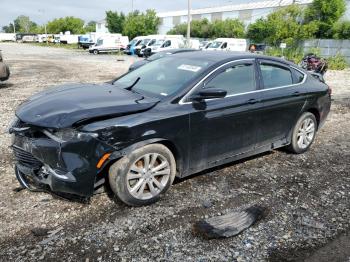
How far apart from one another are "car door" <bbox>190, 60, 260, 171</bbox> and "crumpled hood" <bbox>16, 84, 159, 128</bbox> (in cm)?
63

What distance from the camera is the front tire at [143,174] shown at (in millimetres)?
3436

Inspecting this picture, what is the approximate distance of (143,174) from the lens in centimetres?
361

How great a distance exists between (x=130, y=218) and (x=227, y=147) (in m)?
1.53

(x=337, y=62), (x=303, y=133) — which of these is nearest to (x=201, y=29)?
(x=337, y=62)

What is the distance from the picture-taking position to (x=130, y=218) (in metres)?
3.47

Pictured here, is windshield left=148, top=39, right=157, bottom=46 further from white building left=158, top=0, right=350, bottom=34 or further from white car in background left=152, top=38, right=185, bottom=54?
white building left=158, top=0, right=350, bottom=34

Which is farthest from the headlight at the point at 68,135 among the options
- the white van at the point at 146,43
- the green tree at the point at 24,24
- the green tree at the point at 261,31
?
the green tree at the point at 24,24

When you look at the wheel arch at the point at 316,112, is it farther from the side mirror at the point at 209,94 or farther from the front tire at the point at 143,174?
the front tire at the point at 143,174

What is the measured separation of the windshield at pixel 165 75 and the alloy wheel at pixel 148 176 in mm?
785

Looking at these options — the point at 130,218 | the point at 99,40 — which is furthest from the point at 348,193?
the point at 99,40

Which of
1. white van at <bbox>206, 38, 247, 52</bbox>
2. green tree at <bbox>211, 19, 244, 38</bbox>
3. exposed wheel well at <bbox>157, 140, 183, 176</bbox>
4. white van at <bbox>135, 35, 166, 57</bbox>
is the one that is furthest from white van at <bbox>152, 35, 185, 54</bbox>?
exposed wheel well at <bbox>157, 140, 183, 176</bbox>

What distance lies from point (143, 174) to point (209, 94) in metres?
1.15

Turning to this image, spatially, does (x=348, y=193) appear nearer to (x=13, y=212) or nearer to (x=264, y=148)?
(x=264, y=148)

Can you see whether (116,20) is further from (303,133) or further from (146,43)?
(303,133)
